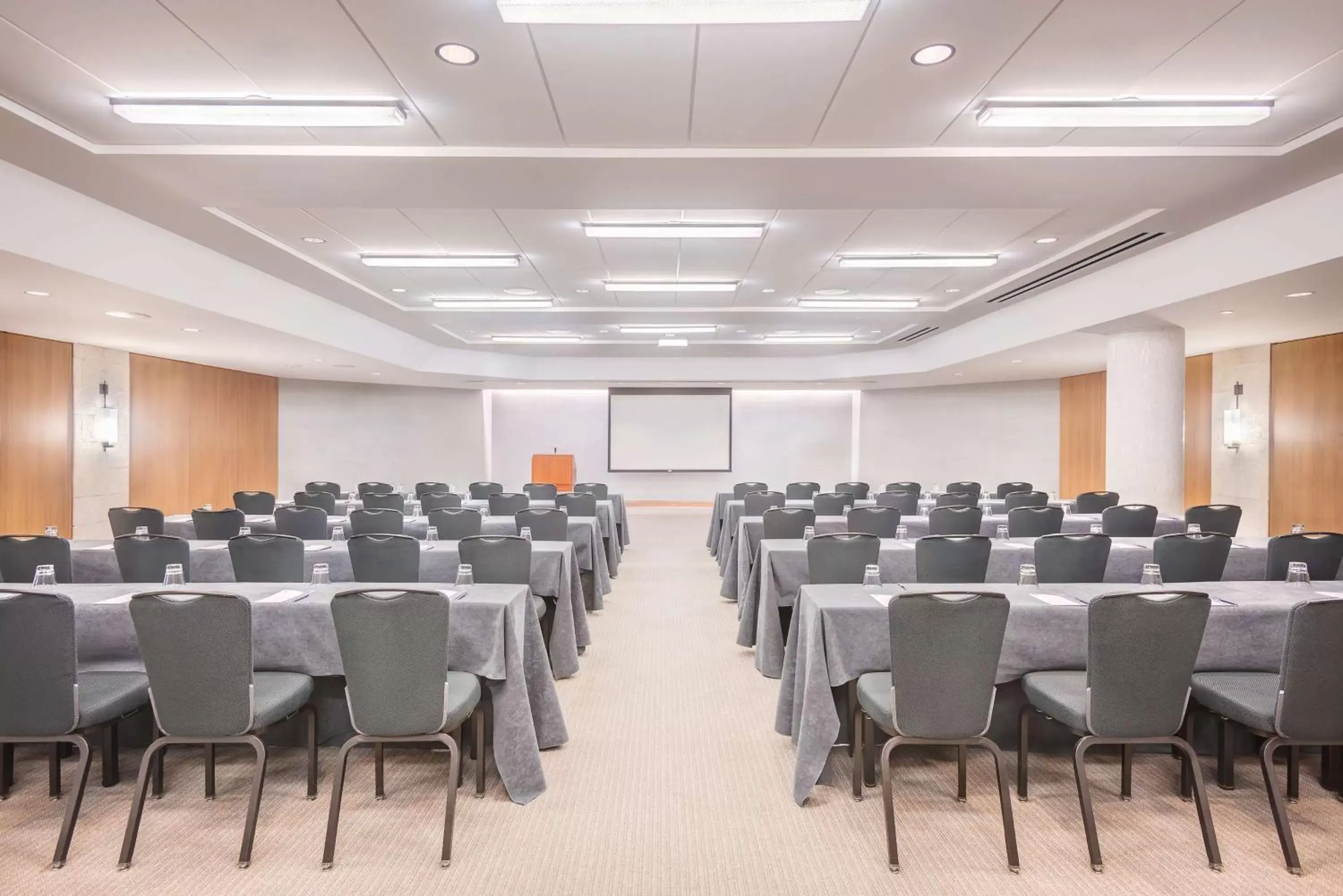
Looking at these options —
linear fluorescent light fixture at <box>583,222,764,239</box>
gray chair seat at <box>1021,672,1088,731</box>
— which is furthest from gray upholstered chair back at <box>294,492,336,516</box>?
gray chair seat at <box>1021,672,1088,731</box>

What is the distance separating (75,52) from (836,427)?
1550 centimetres

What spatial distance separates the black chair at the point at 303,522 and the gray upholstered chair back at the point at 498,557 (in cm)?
282

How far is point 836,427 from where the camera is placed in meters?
17.2

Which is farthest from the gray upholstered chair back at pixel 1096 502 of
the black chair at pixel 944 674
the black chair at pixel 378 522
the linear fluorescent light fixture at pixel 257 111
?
the linear fluorescent light fixture at pixel 257 111

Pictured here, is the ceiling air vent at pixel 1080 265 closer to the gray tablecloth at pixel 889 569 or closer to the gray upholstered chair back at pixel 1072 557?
the gray tablecloth at pixel 889 569

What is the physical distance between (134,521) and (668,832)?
20.2 feet

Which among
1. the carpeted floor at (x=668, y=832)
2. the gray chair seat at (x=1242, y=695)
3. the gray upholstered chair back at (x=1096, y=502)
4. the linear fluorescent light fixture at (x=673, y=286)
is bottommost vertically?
the carpeted floor at (x=668, y=832)

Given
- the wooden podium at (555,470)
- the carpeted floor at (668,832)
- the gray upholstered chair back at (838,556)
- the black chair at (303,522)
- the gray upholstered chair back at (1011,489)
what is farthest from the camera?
the wooden podium at (555,470)

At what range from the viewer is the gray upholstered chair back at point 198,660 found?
2.66m

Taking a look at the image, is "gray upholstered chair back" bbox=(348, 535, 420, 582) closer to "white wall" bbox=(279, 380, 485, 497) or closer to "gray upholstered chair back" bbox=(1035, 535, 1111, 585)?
"gray upholstered chair back" bbox=(1035, 535, 1111, 585)

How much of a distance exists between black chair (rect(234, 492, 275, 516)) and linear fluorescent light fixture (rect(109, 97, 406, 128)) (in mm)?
5683

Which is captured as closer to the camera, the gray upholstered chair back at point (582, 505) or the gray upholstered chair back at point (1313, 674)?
the gray upholstered chair back at point (1313, 674)

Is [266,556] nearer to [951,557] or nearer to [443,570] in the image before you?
[443,570]

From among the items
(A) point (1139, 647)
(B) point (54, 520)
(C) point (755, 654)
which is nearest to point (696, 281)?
(C) point (755, 654)
